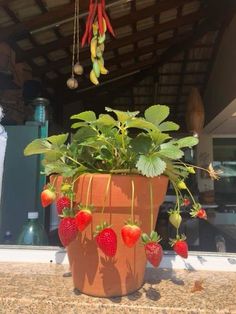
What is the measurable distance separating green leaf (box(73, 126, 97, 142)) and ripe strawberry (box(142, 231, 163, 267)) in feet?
0.73

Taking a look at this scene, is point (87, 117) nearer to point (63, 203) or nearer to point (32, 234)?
point (63, 203)

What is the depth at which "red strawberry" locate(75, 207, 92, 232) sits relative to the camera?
1.82ft

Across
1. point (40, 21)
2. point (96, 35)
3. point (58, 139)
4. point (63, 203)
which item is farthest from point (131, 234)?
point (40, 21)

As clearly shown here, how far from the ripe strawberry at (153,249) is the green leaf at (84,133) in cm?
22

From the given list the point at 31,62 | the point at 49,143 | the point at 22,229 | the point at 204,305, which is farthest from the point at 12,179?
the point at 31,62

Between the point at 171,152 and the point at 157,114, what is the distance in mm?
82

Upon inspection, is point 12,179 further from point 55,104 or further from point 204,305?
Answer: point 55,104

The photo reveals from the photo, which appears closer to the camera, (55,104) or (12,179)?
(12,179)

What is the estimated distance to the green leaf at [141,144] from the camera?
61 centimetres

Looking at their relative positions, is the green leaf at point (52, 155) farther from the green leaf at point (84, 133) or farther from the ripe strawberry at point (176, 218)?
the ripe strawberry at point (176, 218)

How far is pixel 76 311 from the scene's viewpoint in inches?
24.0

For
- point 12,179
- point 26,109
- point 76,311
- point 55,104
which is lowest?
point 76,311

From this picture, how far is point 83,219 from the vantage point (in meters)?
0.55

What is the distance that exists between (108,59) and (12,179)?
2.53m
